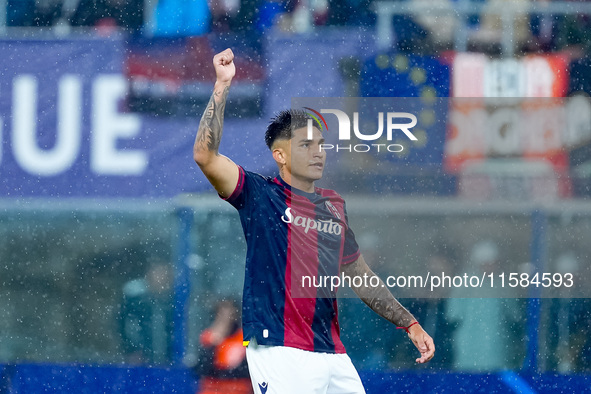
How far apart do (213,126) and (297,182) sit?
412 mm

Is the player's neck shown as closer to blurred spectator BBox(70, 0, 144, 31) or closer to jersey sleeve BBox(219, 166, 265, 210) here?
jersey sleeve BBox(219, 166, 265, 210)

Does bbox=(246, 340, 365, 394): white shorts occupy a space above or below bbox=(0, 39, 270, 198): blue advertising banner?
below

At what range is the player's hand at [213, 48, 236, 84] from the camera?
254 centimetres

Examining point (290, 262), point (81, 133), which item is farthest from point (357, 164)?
point (81, 133)

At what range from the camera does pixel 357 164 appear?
3.70 meters

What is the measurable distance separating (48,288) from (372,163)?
173cm

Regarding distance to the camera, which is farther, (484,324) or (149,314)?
(149,314)

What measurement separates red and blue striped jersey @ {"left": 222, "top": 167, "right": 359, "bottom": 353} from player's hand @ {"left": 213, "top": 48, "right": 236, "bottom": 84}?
32cm

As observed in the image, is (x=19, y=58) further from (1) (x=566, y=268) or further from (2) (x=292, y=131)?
(1) (x=566, y=268)

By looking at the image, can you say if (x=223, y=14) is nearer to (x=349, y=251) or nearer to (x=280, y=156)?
(x=280, y=156)

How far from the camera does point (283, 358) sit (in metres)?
2.57

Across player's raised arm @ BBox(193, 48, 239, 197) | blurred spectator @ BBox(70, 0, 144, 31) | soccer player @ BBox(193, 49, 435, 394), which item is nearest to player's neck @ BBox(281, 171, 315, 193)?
soccer player @ BBox(193, 49, 435, 394)

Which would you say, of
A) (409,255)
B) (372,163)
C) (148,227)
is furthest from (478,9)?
(148,227)

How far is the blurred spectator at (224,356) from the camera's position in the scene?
374cm
